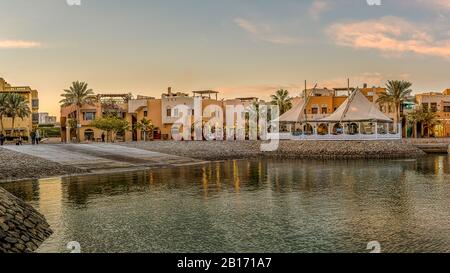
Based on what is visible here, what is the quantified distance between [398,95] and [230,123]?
32031 millimetres

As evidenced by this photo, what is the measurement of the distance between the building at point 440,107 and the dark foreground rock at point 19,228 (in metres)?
86.8

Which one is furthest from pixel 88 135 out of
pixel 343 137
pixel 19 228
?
pixel 19 228

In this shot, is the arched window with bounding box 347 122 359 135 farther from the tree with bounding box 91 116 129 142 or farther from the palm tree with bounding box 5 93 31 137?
the palm tree with bounding box 5 93 31 137

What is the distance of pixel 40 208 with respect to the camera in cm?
2106

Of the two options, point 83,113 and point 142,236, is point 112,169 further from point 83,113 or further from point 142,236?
point 83,113

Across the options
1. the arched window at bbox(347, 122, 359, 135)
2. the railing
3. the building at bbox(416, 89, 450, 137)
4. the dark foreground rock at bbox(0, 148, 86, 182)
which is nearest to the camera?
the dark foreground rock at bbox(0, 148, 86, 182)

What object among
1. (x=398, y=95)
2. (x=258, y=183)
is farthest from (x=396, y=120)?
(x=258, y=183)

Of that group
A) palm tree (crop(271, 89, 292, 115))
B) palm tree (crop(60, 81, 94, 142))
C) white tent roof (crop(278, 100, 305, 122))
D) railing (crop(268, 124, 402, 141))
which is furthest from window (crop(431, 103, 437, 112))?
palm tree (crop(60, 81, 94, 142))

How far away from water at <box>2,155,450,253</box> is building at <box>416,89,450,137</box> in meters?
62.0

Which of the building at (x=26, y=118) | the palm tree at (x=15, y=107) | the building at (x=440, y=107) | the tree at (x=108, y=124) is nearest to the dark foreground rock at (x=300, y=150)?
the tree at (x=108, y=124)

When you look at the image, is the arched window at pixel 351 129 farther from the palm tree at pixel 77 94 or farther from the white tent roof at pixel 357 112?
the palm tree at pixel 77 94

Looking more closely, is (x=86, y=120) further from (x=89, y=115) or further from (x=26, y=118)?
(x=26, y=118)

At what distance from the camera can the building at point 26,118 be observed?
276 ft

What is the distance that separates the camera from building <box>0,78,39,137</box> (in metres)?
84.1
